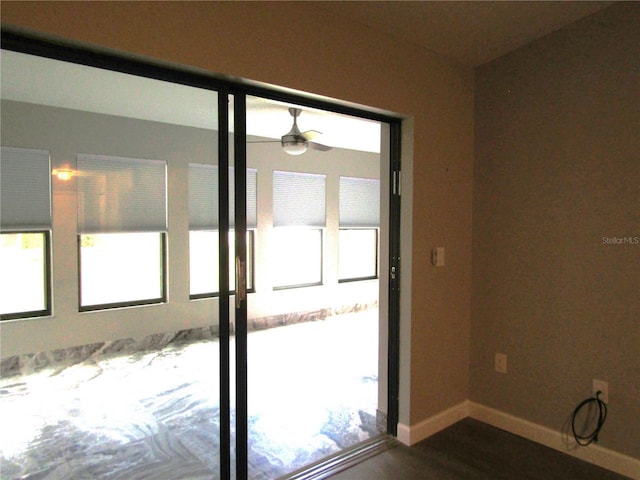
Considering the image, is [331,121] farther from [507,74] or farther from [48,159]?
[48,159]

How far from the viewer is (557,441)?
2455 millimetres

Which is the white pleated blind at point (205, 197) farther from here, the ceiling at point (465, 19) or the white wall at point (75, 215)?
the ceiling at point (465, 19)

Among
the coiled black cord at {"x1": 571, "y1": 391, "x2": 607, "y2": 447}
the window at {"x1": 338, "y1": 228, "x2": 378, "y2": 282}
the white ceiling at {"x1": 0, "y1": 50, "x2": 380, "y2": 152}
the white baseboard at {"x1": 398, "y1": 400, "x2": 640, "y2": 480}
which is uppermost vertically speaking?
the white ceiling at {"x1": 0, "y1": 50, "x2": 380, "y2": 152}

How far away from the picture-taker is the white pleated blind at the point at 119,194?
2.97 m

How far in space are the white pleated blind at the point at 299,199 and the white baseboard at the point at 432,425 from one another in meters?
3.26

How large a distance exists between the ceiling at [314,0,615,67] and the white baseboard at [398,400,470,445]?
2.39 meters

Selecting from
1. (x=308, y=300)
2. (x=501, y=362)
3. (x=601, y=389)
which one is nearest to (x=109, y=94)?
(x=501, y=362)

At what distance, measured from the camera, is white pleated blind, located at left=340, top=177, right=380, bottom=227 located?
6055 millimetres

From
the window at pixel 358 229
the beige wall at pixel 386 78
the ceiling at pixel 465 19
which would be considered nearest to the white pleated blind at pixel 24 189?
the beige wall at pixel 386 78

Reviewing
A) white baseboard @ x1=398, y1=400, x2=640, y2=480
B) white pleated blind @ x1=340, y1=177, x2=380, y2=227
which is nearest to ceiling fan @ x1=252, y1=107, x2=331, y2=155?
white pleated blind @ x1=340, y1=177, x2=380, y2=227

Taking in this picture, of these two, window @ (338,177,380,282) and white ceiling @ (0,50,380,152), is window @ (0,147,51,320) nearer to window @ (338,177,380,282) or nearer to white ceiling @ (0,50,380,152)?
white ceiling @ (0,50,380,152)

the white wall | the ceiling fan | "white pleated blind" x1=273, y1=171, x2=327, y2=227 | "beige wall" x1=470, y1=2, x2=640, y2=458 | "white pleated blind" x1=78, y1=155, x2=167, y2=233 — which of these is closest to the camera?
"beige wall" x1=470, y1=2, x2=640, y2=458

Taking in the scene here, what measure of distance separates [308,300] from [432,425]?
3.21 metres

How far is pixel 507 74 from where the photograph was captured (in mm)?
2643
